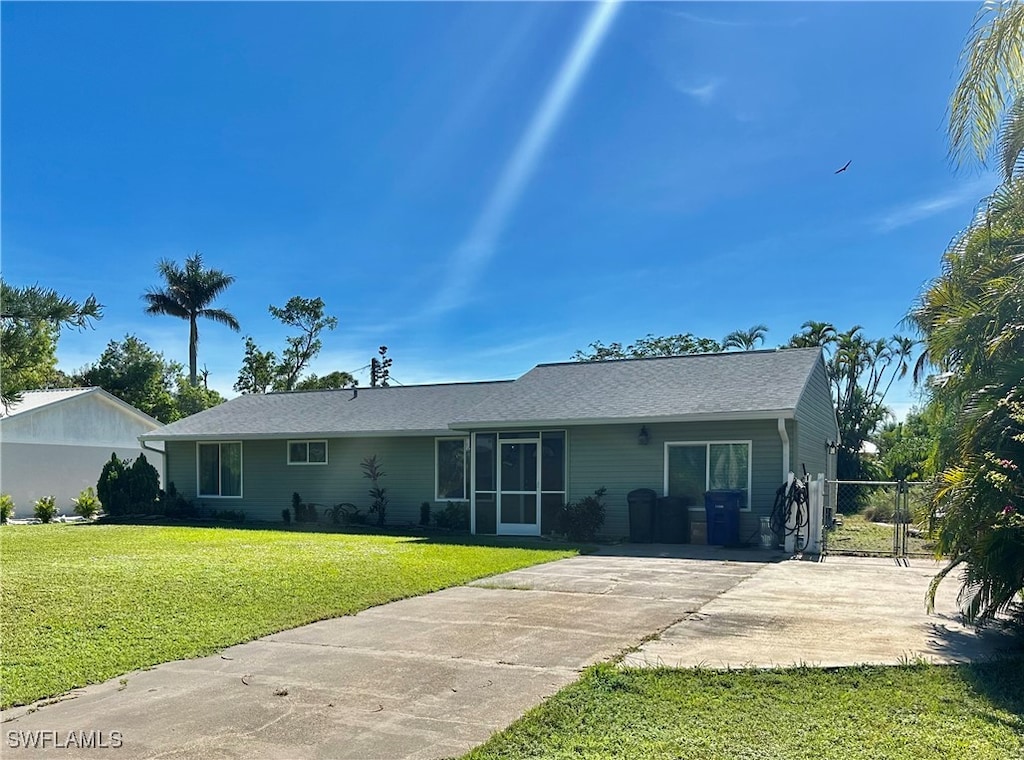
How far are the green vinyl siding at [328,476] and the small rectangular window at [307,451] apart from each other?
0.16m

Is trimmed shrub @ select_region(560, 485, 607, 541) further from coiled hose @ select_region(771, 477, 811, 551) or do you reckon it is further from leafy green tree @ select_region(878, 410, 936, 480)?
leafy green tree @ select_region(878, 410, 936, 480)

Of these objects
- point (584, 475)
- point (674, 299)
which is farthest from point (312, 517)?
point (674, 299)

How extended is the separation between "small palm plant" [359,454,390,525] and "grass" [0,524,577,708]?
161 inches

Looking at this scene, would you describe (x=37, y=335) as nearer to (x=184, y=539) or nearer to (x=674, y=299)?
(x=184, y=539)

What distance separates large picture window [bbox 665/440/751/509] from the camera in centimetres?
1448

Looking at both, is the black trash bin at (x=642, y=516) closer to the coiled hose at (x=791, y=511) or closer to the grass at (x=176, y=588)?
the grass at (x=176, y=588)

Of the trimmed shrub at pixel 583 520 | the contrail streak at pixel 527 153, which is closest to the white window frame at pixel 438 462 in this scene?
the trimmed shrub at pixel 583 520

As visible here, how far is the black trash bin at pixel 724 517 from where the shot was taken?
14.0m

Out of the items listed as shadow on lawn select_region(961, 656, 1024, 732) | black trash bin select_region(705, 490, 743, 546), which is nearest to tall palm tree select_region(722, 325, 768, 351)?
black trash bin select_region(705, 490, 743, 546)

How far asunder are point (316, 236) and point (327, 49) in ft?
33.7

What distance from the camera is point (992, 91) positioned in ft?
23.4

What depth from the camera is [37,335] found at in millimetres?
12836

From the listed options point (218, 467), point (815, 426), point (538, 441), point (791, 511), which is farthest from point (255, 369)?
point (791, 511)

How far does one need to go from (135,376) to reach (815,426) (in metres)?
33.3
